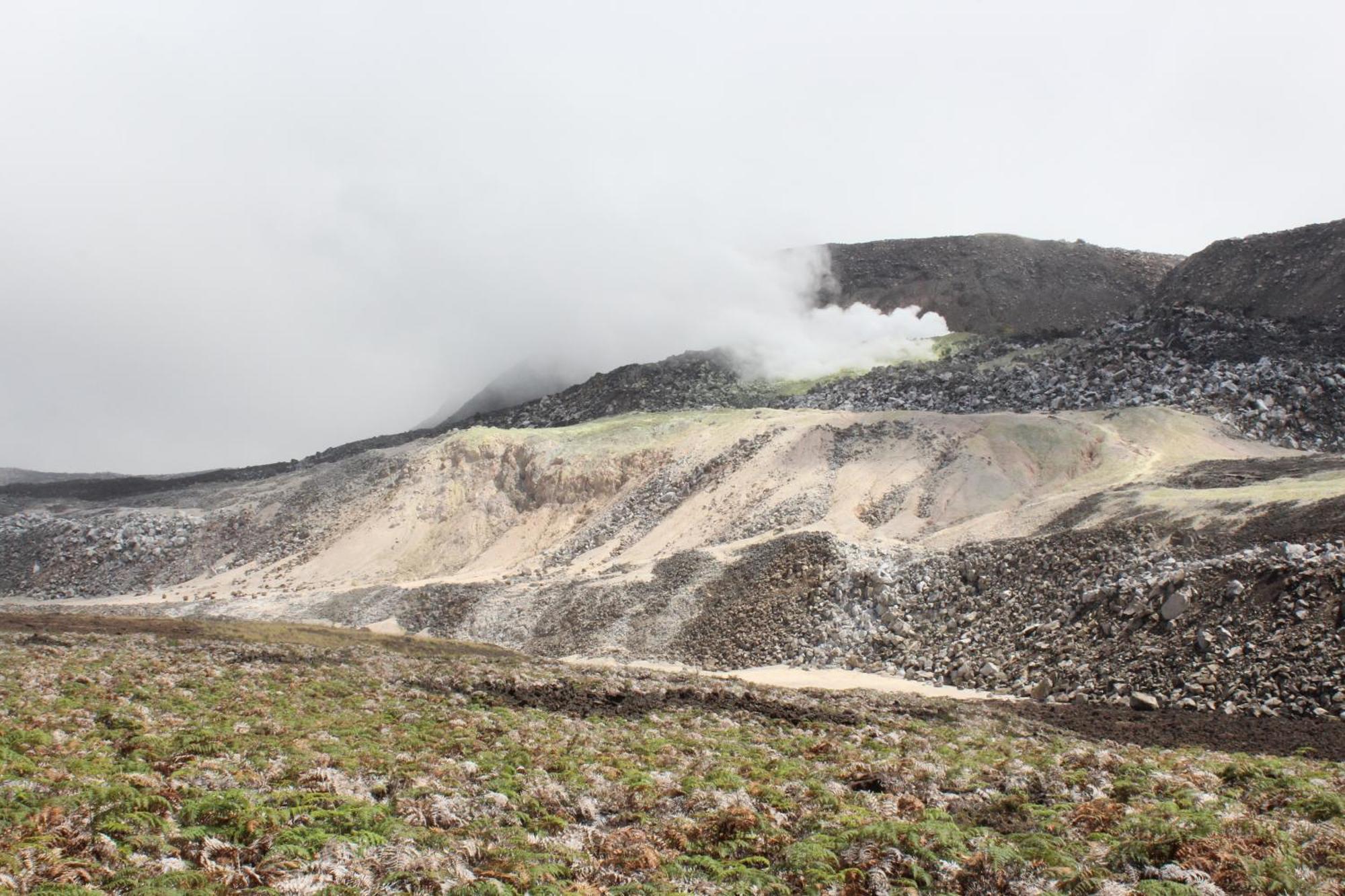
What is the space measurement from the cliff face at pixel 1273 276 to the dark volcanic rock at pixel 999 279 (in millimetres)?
12468

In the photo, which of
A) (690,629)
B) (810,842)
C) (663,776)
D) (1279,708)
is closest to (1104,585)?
(1279,708)

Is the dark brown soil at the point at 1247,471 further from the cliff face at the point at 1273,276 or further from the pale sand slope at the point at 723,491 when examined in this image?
the cliff face at the point at 1273,276

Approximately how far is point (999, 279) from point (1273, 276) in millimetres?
33630

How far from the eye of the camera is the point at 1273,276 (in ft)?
255

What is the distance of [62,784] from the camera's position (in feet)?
38.1

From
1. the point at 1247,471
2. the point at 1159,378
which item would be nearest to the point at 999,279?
the point at 1159,378

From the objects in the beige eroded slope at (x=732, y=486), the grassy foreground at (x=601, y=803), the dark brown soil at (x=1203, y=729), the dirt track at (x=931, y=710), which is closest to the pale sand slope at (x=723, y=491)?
the beige eroded slope at (x=732, y=486)

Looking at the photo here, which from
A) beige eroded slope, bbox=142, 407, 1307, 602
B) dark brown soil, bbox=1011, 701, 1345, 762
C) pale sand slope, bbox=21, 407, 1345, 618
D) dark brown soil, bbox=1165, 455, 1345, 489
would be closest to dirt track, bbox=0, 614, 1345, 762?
dark brown soil, bbox=1011, 701, 1345, 762

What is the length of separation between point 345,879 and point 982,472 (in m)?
44.4

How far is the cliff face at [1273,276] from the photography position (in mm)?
71438

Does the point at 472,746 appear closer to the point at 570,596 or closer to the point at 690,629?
the point at 690,629

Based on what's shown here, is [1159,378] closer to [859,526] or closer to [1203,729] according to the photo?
[859,526]

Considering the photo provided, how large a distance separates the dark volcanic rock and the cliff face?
1247cm

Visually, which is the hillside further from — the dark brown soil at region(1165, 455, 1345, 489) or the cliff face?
the cliff face
